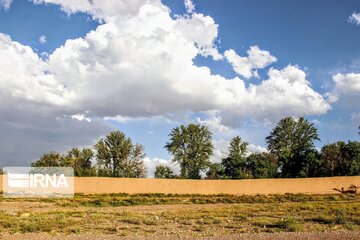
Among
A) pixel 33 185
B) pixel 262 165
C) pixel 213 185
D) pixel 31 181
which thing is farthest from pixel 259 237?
Result: pixel 262 165

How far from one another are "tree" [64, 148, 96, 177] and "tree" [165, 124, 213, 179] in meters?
16.6

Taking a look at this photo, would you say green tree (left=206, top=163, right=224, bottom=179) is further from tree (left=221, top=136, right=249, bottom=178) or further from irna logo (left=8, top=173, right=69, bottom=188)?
irna logo (left=8, top=173, right=69, bottom=188)

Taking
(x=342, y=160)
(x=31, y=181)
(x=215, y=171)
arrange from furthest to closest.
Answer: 1. (x=215, y=171)
2. (x=342, y=160)
3. (x=31, y=181)

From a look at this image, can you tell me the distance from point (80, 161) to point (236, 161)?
101 ft

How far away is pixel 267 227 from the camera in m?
19.6

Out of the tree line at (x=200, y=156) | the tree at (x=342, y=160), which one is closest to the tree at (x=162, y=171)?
the tree line at (x=200, y=156)

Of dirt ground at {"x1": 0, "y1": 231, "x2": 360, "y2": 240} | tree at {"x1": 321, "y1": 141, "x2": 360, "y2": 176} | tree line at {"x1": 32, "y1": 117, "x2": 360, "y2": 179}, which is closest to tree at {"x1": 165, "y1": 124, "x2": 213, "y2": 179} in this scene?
tree line at {"x1": 32, "y1": 117, "x2": 360, "y2": 179}

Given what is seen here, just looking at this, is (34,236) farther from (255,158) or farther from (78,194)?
(255,158)

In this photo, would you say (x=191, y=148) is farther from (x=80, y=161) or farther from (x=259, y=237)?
(x=259, y=237)

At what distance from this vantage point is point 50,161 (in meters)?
85.4

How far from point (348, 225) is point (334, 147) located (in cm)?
5822

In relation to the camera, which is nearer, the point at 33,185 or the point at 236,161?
the point at 33,185

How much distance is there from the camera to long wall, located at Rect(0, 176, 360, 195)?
57781 millimetres

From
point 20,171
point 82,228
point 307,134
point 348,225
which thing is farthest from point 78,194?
point 307,134
